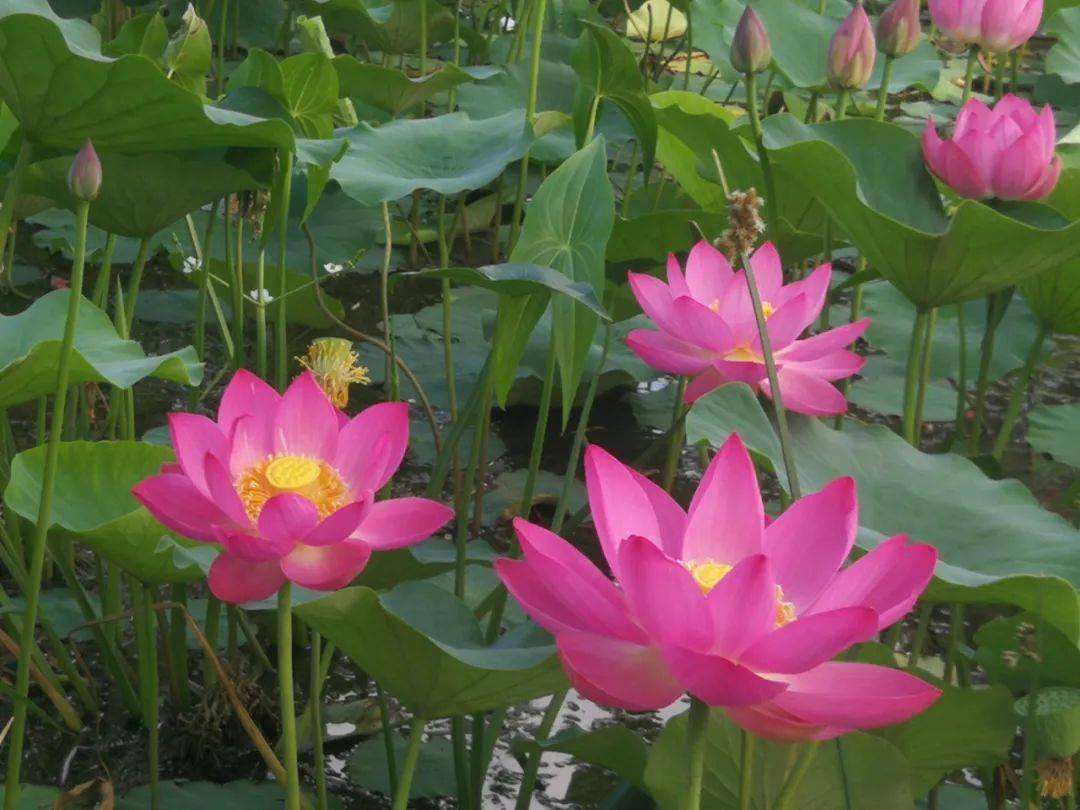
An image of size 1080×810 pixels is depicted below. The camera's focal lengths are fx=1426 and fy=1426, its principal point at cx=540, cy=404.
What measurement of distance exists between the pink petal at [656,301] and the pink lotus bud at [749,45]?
195 millimetres

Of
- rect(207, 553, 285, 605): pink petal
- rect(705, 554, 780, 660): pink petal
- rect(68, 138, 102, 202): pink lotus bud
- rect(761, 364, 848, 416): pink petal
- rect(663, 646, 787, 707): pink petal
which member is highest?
rect(68, 138, 102, 202): pink lotus bud

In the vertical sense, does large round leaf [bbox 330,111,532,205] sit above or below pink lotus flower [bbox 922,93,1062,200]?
below

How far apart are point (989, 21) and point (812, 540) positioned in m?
0.94

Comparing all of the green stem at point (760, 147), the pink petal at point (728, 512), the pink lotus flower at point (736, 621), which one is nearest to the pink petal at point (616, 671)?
the pink lotus flower at point (736, 621)

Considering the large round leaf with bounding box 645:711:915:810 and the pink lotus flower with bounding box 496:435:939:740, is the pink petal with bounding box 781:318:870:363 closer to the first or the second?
the large round leaf with bounding box 645:711:915:810

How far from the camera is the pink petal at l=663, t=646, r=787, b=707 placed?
20.1 inches

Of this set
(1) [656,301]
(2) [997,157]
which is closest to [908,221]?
(2) [997,157]

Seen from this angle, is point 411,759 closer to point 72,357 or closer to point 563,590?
point 563,590

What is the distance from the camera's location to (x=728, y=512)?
2.11ft

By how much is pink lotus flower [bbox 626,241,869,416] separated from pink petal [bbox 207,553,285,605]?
0.39m

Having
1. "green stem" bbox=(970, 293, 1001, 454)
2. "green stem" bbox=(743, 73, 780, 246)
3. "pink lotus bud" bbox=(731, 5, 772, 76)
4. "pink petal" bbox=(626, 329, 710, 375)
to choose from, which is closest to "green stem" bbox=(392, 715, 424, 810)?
"pink petal" bbox=(626, 329, 710, 375)

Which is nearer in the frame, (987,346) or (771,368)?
(771,368)

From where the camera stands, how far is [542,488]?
169 centimetres

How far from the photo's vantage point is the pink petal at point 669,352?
994 mm
